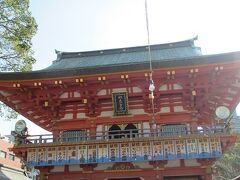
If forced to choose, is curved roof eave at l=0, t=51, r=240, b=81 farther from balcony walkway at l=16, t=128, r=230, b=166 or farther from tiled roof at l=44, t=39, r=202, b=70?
tiled roof at l=44, t=39, r=202, b=70

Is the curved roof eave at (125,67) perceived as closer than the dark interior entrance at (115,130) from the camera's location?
Yes

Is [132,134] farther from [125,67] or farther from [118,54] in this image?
[118,54]

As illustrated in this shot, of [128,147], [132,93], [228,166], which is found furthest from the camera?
[228,166]

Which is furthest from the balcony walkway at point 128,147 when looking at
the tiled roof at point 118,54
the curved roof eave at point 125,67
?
the tiled roof at point 118,54

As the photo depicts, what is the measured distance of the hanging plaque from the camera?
15.8m

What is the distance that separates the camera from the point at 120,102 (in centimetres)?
1589

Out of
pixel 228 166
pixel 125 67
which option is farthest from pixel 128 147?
pixel 228 166

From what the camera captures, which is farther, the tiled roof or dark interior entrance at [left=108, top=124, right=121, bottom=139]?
the tiled roof

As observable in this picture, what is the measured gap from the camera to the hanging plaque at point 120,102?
622 inches

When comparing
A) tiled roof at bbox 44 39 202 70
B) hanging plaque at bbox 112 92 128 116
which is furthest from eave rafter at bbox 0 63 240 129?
tiled roof at bbox 44 39 202 70

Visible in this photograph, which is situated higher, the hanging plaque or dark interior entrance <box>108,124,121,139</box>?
the hanging plaque

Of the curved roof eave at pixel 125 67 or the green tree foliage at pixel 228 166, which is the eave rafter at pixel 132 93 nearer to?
the curved roof eave at pixel 125 67

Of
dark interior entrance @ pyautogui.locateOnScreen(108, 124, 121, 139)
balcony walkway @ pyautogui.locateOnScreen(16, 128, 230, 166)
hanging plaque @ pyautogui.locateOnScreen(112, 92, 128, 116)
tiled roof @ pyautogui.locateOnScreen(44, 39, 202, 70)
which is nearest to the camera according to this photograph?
balcony walkway @ pyautogui.locateOnScreen(16, 128, 230, 166)

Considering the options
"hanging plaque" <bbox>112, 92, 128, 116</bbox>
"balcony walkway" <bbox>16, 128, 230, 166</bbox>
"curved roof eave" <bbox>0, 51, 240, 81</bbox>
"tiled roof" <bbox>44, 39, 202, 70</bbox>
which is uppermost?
"tiled roof" <bbox>44, 39, 202, 70</bbox>
